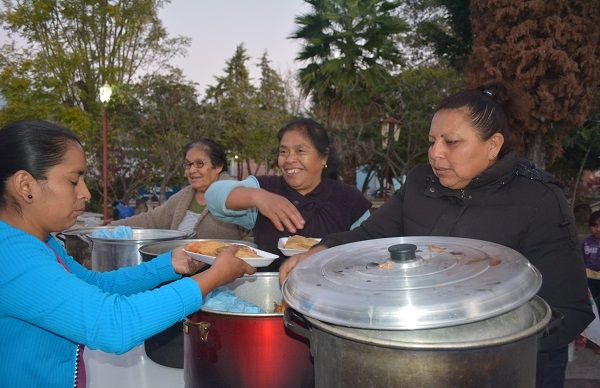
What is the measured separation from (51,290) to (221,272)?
461mm

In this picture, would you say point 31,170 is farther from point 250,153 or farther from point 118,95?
point 250,153

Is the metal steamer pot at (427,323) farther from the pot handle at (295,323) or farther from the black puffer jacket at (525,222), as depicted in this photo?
the black puffer jacket at (525,222)

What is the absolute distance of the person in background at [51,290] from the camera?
1209 mm

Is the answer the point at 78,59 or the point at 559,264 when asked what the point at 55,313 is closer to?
the point at 559,264

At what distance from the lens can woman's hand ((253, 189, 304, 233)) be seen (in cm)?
198

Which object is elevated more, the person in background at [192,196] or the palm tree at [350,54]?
the palm tree at [350,54]

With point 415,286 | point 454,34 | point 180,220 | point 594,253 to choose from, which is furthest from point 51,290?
point 454,34

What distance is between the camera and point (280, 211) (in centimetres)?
202

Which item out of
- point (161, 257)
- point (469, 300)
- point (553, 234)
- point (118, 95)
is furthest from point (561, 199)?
point (118, 95)

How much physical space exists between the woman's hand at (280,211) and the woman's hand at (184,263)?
0.33m

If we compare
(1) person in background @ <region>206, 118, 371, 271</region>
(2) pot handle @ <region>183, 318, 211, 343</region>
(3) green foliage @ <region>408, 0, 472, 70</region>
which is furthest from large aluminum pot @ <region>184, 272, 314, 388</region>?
(3) green foliage @ <region>408, 0, 472, 70</region>

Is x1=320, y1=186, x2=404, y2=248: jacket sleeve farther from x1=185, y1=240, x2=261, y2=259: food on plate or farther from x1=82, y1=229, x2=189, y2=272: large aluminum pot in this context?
x1=82, y1=229, x2=189, y2=272: large aluminum pot

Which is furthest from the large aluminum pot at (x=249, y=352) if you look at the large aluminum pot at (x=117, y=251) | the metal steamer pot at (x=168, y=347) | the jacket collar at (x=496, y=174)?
the large aluminum pot at (x=117, y=251)

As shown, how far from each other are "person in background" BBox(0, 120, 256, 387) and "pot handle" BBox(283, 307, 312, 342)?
0.25 m
